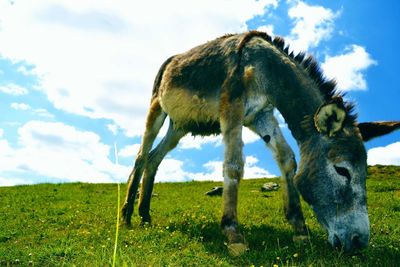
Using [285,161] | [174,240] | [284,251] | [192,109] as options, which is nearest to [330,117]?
[285,161]

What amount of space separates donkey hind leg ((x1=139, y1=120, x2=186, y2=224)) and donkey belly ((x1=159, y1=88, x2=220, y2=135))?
1.15 m

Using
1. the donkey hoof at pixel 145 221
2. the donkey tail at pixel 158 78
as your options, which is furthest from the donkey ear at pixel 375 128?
the donkey hoof at pixel 145 221

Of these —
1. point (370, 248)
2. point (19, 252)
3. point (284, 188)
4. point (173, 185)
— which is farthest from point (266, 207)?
point (173, 185)

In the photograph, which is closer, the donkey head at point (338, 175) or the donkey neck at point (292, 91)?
the donkey head at point (338, 175)

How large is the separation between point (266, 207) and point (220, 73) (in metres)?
7.06

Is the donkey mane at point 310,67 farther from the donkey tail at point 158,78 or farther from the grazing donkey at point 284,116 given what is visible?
the donkey tail at point 158,78

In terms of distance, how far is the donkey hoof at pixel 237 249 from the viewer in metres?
7.38

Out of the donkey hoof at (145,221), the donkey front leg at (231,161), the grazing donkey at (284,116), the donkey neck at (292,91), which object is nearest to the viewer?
the grazing donkey at (284,116)

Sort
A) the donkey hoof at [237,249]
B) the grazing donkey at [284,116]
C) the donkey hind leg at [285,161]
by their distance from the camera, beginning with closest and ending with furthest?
1. the grazing donkey at [284,116]
2. the donkey hoof at [237,249]
3. the donkey hind leg at [285,161]

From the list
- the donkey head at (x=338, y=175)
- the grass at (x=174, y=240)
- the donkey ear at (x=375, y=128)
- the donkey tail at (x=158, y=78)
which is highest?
the donkey tail at (x=158, y=78)

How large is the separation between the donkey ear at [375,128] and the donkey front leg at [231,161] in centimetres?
219

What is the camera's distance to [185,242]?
352 inches

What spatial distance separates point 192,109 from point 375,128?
3.82 m

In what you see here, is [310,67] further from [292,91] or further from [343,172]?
[343,172]
